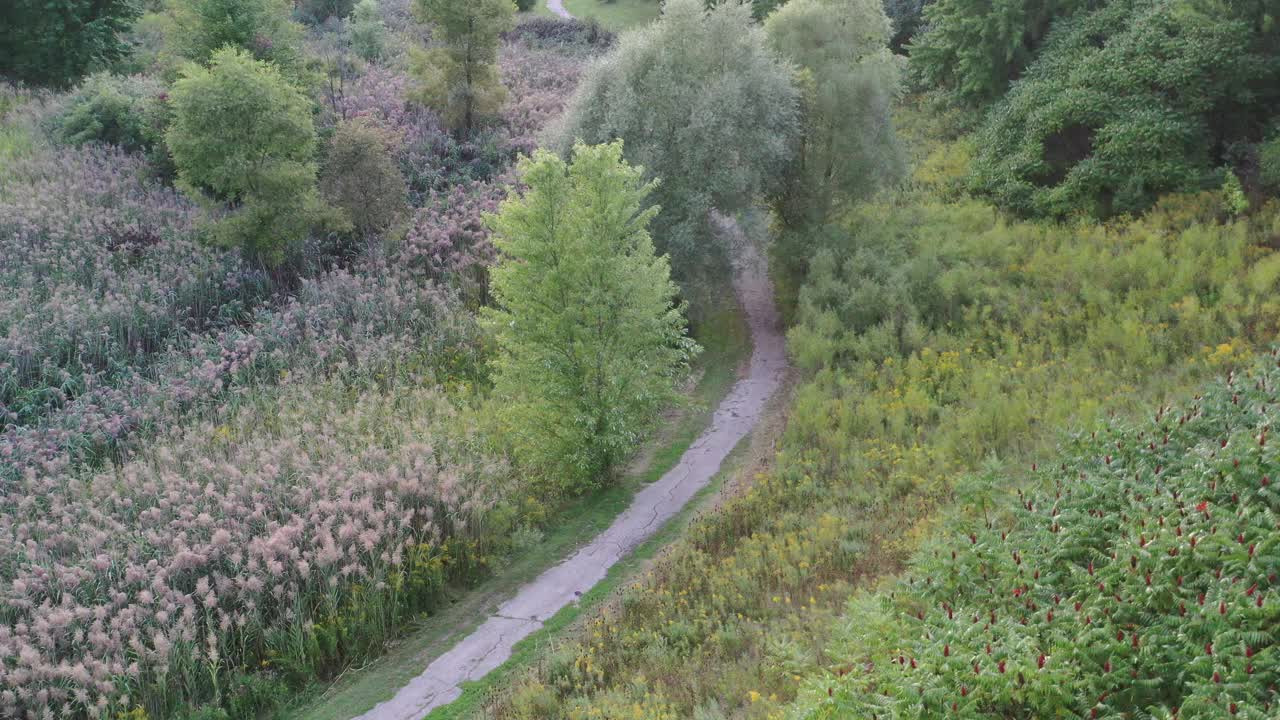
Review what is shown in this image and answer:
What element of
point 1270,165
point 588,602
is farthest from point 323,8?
point 1270,165

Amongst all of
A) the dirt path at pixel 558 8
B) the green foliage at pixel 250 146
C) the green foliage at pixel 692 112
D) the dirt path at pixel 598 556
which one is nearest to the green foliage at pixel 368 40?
the dirt path at pixel 558 8

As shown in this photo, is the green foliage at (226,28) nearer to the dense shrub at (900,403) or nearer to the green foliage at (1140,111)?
the dense shrub at (900,403)

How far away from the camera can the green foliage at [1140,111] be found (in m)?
18.8

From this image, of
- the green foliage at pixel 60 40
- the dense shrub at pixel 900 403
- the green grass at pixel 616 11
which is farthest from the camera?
the green grass at pixel 616 11

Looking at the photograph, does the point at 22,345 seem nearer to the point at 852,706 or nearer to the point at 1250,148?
the point at 852,706

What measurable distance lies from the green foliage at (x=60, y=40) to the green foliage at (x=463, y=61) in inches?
432

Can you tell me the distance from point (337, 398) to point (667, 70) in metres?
11.5

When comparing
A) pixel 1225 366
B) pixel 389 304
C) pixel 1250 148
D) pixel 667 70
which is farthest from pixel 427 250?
pixel 1250 148

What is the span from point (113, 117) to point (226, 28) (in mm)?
4830

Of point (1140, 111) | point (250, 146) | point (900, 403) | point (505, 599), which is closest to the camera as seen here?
point (505, 599)

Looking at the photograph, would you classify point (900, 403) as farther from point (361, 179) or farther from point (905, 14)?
point (905, 14)

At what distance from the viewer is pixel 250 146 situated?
2084cm

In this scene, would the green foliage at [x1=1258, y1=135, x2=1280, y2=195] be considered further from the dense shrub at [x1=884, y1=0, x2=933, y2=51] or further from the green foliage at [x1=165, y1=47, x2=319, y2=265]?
Answer: the green foliage at [x1=165, y1=47, x2=319, y2=265]

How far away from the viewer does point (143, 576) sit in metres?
11.5
